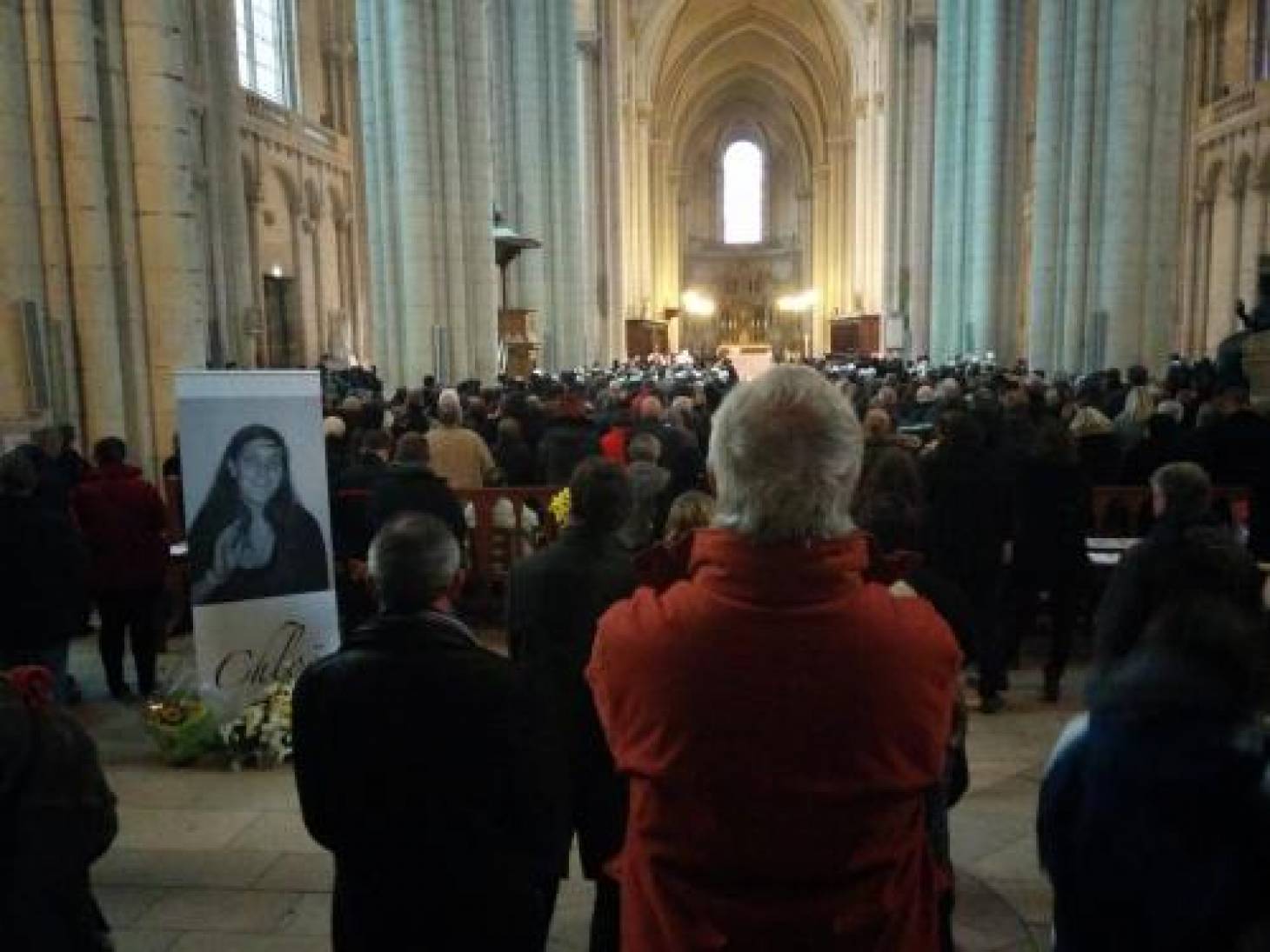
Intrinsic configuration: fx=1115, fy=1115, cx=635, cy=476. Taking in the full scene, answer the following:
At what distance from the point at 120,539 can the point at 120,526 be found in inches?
3.1

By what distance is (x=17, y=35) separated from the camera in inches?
354

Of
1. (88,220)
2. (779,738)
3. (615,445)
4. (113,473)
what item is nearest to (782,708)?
(779,738)

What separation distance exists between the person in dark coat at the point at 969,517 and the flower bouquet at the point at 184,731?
157 inches

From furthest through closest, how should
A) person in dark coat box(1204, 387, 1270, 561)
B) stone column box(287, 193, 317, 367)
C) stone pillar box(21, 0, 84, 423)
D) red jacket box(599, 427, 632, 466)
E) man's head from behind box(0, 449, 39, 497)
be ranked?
stone column box(287, 193, 317, 367) < stone pillar box(21, 0, 84, 423) < red jacket box(599, 427, 632, 466) < person in dark coat box(1204, 387, 1270, 561) < man's head from behind box(0, 449, 39, 497)

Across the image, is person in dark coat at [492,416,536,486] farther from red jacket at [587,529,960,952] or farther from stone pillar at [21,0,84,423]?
red jacket at [587,529,960,952]

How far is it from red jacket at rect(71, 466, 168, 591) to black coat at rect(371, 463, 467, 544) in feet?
4.74

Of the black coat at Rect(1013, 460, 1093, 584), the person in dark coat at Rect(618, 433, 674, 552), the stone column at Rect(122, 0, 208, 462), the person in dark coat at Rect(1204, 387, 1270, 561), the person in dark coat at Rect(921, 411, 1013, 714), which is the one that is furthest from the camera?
the stone column at Rect(122, 0, 208, 462)

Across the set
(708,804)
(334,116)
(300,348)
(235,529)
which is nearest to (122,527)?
(235,529)

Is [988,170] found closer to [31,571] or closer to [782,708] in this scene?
[31,571]

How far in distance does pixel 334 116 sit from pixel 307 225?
3.54 metres

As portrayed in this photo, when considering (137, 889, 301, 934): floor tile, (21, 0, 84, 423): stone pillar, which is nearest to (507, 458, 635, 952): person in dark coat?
(137, 889, 301, 934): floor tile

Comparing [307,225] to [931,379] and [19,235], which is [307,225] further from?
[19,235]

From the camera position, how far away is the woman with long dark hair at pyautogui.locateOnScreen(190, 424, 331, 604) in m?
5.71
